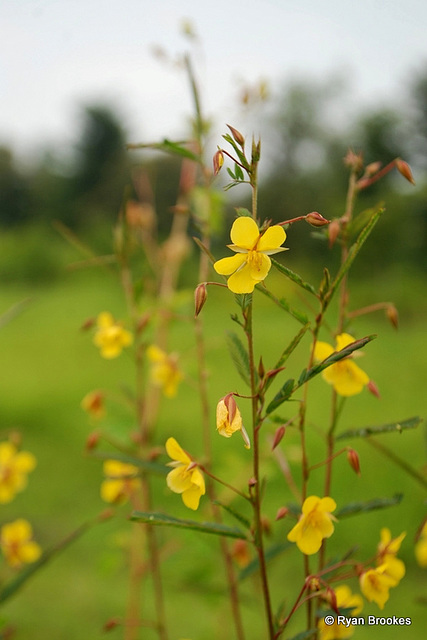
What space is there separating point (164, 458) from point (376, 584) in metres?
0.92

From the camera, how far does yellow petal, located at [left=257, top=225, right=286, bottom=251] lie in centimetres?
23

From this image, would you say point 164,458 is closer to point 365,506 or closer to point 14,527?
point 14,527

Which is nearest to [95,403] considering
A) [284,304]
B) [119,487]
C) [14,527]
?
[119,487]

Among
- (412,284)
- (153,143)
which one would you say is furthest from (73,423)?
(153,143)

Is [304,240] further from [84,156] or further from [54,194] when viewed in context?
[84,156]

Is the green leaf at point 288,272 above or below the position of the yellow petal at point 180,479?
above

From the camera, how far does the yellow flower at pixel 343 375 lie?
0.97 feet

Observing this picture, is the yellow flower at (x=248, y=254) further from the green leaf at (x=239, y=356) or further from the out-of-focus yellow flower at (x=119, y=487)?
the out-of-focus yellow flower at (x=119, y=487)

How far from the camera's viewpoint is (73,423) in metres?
1.38

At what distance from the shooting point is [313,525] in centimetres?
Answer: 27

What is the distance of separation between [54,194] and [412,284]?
203cm

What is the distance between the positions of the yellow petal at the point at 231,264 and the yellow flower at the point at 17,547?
0.44 m

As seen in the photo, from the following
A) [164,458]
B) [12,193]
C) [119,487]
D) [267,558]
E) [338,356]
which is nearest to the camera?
[338,356]

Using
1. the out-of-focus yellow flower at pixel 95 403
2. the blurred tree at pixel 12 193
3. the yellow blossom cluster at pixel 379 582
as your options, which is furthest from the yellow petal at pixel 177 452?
the blurred tree at pixel 12 193
